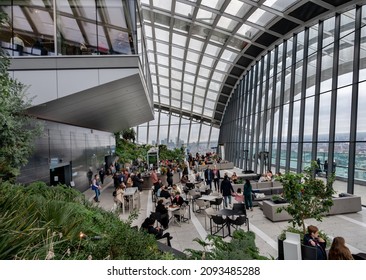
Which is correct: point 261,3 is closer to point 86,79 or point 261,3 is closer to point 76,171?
point 86,79

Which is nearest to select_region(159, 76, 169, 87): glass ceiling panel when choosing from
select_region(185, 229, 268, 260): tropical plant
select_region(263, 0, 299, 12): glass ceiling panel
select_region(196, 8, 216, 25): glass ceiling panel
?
select_region(196, 8, 216, 25): glass ceiling panel

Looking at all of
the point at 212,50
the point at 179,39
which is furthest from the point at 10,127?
the point at 212,50

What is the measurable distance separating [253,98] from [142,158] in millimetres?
12031

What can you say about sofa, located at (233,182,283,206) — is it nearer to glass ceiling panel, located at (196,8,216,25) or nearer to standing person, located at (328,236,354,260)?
standing person, located at (328,236,354,260)

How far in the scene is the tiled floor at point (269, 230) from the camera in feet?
21.4

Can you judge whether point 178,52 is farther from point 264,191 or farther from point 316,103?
point 264,191

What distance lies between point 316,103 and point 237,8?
713cm

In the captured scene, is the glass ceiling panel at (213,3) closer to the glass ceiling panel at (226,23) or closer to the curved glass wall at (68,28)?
the glass ceiling panel at (226,23)

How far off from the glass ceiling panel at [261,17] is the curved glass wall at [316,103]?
207 cm

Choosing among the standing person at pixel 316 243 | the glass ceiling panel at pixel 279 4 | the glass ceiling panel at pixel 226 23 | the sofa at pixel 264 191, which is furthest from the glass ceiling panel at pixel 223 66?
the standing person at pixel 316 243

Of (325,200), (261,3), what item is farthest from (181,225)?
(261,3)

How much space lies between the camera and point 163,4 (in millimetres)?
16797

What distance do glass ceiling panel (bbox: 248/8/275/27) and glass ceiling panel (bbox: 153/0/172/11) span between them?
5.18m

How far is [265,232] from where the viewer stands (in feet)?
24.8
